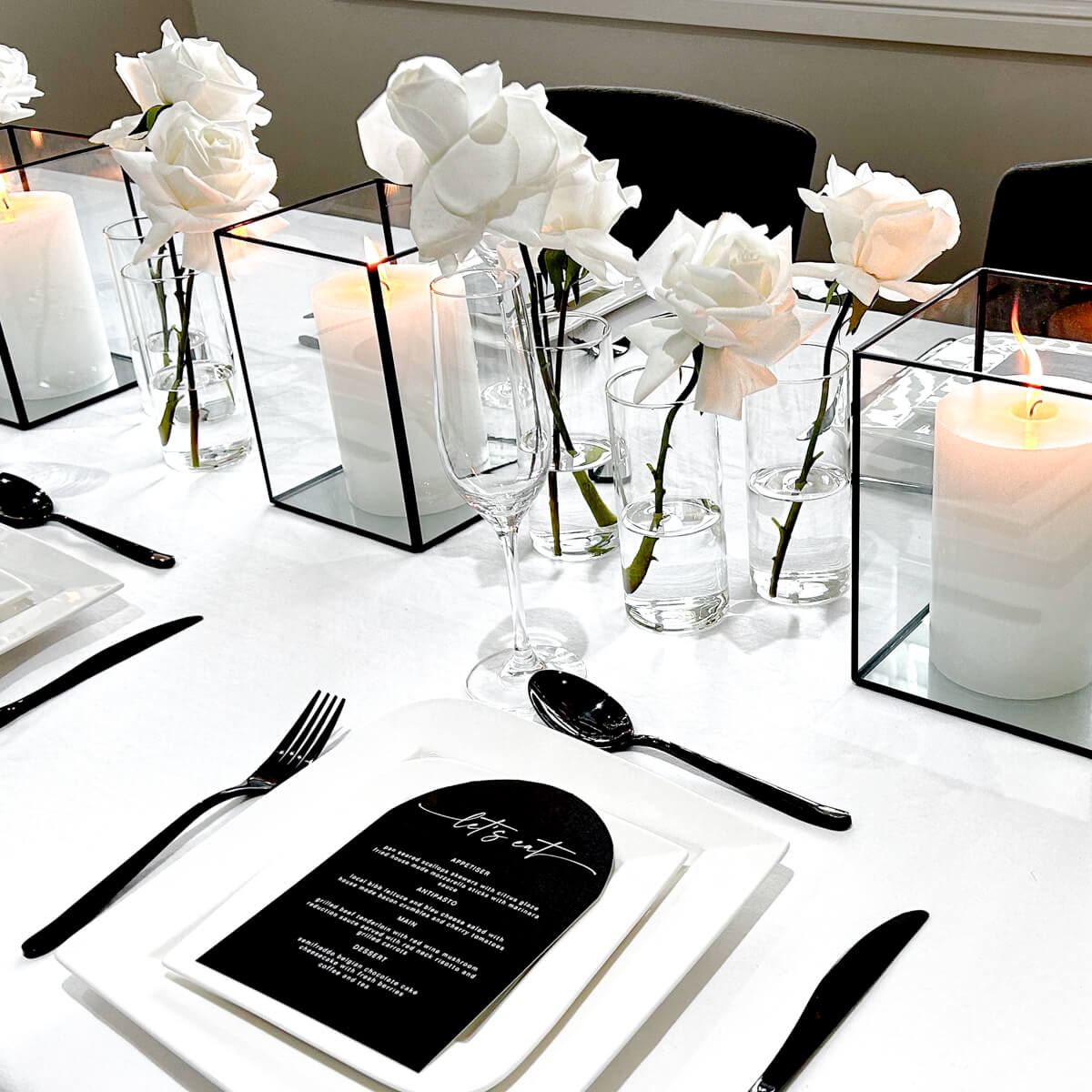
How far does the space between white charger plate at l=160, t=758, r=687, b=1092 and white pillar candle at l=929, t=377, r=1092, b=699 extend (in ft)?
0.79

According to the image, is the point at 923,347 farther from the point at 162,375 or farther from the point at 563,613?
the point at 162,375

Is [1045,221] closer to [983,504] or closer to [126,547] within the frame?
[983,504]

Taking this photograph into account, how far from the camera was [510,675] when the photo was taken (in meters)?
0.84

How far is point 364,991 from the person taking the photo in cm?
56

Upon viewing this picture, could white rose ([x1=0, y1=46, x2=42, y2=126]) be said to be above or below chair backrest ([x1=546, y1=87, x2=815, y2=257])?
above

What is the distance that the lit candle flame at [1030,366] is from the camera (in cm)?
66

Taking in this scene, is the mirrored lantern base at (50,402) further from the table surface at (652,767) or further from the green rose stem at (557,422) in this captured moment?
the green rose stem at (557,422)

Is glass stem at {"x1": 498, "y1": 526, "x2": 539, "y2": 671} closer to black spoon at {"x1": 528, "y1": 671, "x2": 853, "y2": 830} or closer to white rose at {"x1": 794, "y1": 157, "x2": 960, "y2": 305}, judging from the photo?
black spoon at {"x1": 528, "y1": 671, "x2": 853, "y2": 830}

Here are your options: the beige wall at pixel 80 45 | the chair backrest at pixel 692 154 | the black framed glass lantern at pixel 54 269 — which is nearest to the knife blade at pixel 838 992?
the black framed glass lantern at pixel 54 269

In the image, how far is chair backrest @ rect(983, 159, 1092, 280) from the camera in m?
1.30

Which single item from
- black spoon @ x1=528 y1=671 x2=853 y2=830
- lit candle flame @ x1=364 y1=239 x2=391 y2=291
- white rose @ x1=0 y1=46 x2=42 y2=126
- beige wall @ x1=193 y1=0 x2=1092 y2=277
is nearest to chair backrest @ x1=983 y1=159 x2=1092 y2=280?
beige wall @ x1=193 y1=0 x2=1092 y2=277

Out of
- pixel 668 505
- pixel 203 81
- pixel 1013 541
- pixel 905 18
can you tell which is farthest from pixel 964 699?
pixel 905 18

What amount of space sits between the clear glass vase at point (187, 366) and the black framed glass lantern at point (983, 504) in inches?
25.5

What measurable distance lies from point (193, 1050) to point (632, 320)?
911 millimetres
